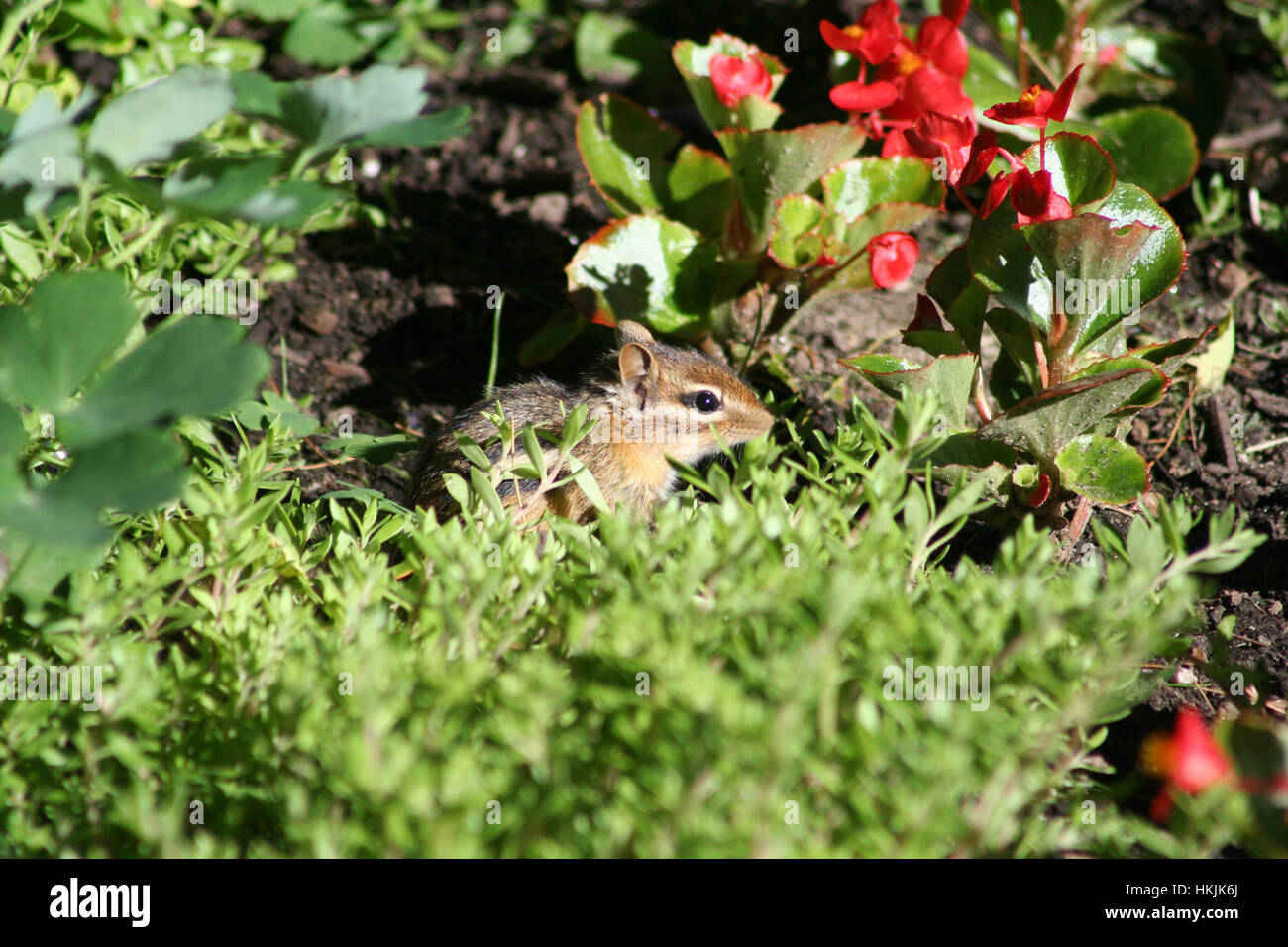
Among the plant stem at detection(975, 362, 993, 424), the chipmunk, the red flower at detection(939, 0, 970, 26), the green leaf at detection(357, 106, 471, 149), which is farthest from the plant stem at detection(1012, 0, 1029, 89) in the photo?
the green leaf at detection(357, 106, 471, 149)

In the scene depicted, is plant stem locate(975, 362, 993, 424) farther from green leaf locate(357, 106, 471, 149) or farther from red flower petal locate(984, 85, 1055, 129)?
green leaf locate(357, 106, 471, 149)

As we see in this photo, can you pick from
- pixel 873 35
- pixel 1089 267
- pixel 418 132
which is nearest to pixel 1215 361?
pixel 1089 267

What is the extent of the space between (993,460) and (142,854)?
94.5 inches

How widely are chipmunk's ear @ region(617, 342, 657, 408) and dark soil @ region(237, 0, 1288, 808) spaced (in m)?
0.56

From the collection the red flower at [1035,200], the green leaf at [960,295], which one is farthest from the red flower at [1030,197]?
the green leaf at [960,295]

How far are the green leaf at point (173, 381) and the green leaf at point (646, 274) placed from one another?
1915 mm

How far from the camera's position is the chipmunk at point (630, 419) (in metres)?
3.59

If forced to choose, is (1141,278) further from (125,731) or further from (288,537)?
(125,731)

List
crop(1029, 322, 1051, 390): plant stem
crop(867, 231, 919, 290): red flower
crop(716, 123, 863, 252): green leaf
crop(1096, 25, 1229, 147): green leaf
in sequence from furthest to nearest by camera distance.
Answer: crop(1096, 25, 1229, 147): green leaf < crop(716, 123, 863, 252): green leaf < crop(867, 231, 919, 290): red flower < crop(1029, 322, 1051, 390): plant stem

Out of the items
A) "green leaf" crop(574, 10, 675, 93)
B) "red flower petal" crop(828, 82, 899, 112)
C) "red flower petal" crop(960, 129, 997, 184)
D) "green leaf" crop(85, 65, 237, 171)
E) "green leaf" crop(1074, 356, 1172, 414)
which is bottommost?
"green leaf" crop(1074, 356, 1172, 414)

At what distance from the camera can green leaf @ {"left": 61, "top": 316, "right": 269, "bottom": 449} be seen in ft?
6.33

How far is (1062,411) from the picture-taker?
305 cm

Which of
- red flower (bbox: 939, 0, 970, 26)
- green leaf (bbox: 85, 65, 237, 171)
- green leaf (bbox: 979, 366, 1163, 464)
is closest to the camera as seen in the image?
green leaf (bbox: 85, 65, 237, 171)

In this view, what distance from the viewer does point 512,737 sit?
6.15ft
